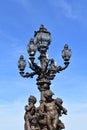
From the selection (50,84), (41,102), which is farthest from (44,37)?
(41,102)

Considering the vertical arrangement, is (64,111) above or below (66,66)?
A: below

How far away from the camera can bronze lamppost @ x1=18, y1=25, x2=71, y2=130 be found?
19562mm

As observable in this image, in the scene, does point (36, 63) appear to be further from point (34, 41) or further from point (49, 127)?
point (49, 127)

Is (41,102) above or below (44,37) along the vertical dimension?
below

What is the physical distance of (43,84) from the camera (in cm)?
2188

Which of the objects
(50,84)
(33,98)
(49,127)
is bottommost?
(49,127)

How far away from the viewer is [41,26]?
75.2 ft

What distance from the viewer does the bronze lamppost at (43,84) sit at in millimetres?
19562

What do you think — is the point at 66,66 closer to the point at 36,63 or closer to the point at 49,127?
the point at 36,63

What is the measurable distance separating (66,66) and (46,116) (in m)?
4.20

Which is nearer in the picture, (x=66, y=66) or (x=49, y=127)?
(x=49, y=127)

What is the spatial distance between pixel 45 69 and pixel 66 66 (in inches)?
47.1

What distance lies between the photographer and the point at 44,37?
2256 centimetres

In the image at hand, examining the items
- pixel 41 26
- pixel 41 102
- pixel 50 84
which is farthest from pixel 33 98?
pixel 41 26
